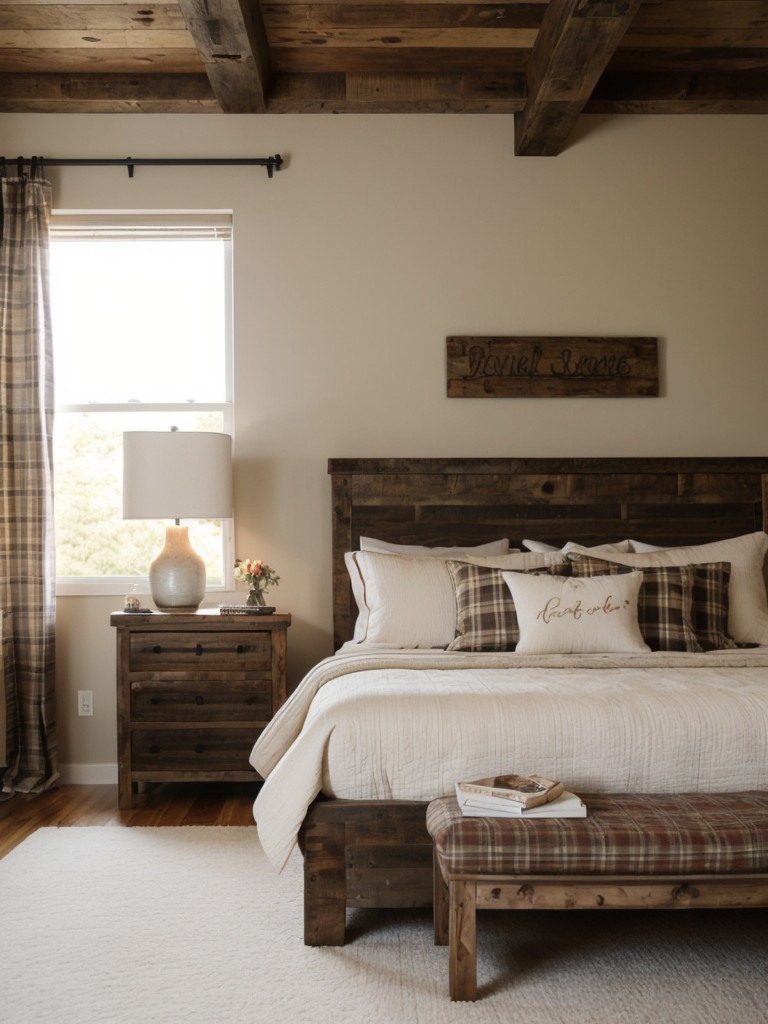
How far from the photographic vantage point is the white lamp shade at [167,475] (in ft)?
12.4

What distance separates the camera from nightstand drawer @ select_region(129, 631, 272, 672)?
375 cm

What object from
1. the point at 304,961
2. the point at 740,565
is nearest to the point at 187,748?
the point at 304,961

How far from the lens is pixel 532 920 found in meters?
2.58

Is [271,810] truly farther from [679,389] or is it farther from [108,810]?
[679,389]

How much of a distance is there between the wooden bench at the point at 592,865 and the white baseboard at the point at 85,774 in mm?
2440

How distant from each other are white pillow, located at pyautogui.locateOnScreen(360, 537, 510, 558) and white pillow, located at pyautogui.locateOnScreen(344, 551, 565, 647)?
0.18 meters

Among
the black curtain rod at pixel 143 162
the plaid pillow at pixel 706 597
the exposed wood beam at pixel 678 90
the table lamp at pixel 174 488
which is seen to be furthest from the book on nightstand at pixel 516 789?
the exposed wood beam at pixel 678 90

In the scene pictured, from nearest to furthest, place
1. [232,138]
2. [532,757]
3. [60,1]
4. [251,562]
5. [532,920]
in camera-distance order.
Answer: [532,757] → [532,920] → [60,1] → [251,562] → [232,138]

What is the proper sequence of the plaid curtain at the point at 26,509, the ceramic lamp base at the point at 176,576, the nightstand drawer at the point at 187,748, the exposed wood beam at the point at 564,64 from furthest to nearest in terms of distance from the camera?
the plaid curtain at the point at 26,509
the ceramic lamp base at the point at 176,576
the nightstand drawer at the point at 187,748
the exposed wood beam at the point at 564,64

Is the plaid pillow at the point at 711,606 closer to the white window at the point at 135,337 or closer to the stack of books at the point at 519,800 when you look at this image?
the stack of books at the point at 519,800

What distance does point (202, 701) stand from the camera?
3732 millimetres

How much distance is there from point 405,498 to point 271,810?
1.89 metres

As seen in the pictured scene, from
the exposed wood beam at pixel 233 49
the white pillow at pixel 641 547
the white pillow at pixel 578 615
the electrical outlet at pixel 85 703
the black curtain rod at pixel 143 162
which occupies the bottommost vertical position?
the electrical outlet at pixel 85 703

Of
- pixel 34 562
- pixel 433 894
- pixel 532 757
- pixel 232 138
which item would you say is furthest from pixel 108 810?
pixel 232 138
